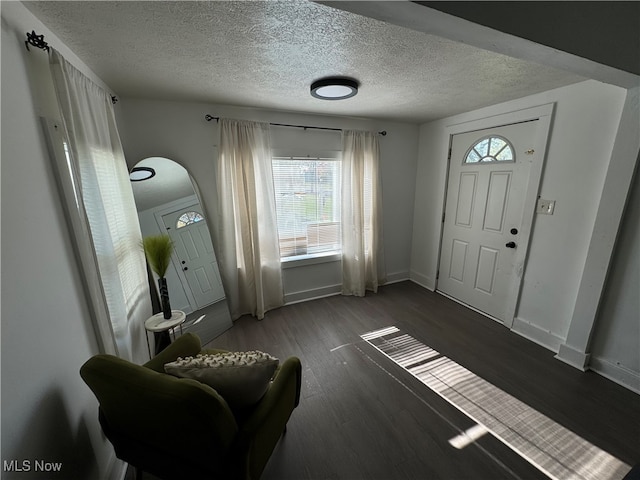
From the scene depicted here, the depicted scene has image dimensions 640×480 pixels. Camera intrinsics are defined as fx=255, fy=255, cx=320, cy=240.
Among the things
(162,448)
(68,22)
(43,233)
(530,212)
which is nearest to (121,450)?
(162,448)

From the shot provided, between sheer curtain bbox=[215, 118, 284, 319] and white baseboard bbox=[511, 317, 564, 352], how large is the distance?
2.58 metres

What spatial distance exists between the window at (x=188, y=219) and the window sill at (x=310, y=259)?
1.06 meters

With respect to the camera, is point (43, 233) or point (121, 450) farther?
point (121, 450)

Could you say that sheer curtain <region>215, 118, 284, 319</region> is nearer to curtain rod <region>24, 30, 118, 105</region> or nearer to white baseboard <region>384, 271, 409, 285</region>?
curtain rod <region>24, 30, 118, 105</region>

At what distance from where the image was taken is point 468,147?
298 cm

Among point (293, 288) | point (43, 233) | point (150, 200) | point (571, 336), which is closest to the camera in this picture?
point (43, 233)

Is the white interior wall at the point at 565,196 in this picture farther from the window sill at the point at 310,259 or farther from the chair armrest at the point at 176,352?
the chair armrest at the point at 176,352

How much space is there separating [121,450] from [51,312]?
0.69 meters

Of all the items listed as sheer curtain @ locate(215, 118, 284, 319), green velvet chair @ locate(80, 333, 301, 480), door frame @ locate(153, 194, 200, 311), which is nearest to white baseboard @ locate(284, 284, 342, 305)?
sheer curtain @ locate(215, 118, 284, 319)

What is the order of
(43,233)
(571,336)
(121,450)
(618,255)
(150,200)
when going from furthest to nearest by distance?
(150,200) < (571,336) < (618,255) < (121,450) < (43,233)

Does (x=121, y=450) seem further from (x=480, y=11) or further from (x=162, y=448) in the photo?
(x=480, y=11)

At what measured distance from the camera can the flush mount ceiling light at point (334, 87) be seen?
74.8 inches

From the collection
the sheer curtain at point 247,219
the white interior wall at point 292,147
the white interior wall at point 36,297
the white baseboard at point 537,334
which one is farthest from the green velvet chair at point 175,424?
the white baseboard at point 537,334
